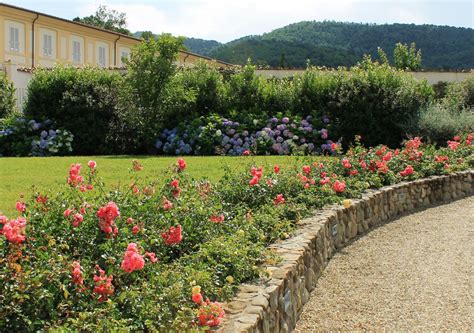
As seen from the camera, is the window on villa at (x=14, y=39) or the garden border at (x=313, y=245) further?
the window on villa at (x=14, y=39)

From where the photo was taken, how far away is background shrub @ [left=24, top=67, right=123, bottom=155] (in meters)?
15.6

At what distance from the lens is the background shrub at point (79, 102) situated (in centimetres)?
1559

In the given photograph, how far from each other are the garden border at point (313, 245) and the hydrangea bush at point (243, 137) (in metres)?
4.73

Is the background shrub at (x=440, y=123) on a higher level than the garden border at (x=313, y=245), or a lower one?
higher

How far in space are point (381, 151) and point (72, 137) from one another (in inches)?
328

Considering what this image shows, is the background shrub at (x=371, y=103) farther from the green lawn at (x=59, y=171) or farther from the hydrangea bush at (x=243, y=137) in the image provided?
the green lawn at (x=59, y=171)

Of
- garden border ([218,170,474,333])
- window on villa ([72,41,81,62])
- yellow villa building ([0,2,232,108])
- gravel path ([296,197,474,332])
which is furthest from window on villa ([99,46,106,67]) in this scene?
gravel path ([296,197,474,332])

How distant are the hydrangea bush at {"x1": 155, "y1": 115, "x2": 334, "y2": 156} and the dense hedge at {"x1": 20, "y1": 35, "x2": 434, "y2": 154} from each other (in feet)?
0.51

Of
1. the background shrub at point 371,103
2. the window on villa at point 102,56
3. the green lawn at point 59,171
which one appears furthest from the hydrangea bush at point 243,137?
the window on villa at point 102,56

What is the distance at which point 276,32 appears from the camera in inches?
2928

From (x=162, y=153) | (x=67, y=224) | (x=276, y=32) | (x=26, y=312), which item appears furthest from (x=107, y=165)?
(x=276, y=32)

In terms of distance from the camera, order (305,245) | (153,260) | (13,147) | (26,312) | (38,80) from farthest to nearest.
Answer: (38,80), (13,147), (305,245), (153,260), (26,312)

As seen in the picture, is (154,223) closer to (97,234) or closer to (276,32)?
(97,234)

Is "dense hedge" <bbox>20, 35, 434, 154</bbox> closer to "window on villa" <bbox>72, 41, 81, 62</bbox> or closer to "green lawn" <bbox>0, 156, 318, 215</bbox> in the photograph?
"green lawn" <bbox>0, 156, 318, 215</bbox>
